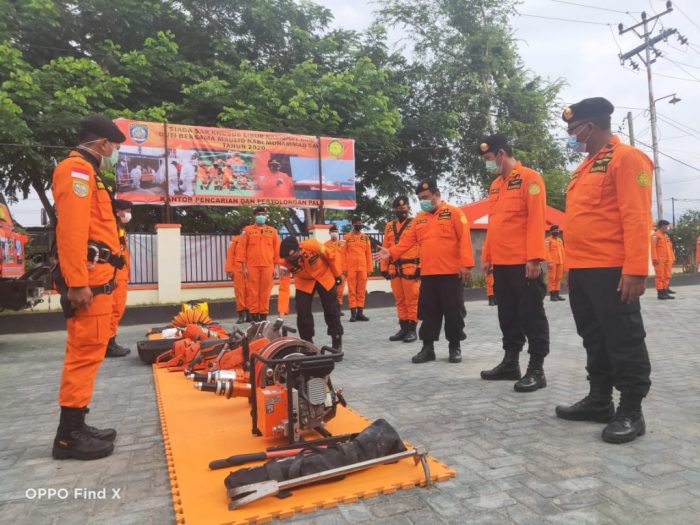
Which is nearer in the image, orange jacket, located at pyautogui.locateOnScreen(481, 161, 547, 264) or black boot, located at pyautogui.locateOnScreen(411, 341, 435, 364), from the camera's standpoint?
orange jacket, located at pyautogui.locateOnScreen(481, 161, 547, 264)

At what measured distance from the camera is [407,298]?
7.40 metres

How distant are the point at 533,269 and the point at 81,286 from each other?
329 centimetres

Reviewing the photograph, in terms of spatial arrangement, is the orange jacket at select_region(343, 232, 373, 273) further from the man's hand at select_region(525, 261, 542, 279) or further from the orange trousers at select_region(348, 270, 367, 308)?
the man's hand at select_region(525, 261, 542, 279)

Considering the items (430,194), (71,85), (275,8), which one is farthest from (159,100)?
(430,194)

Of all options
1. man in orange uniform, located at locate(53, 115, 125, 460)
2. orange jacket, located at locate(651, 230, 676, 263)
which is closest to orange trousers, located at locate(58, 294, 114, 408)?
man in orange uniform, located at locate(53, 115, 125, 460)

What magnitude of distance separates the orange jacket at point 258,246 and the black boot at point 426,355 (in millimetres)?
4554

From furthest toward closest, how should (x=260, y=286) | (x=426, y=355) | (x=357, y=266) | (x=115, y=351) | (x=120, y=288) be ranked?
1. (x=357, y=266)
2. (x=260, y=286)
3. (x=115, y=351)
4. (x=426, y=355)
5. (x=120, y=288)

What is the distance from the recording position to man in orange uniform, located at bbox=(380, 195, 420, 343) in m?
7.33

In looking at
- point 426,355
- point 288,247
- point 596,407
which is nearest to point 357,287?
point 426,355

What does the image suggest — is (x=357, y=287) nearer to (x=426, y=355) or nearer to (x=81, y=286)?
(x=426, y=355)

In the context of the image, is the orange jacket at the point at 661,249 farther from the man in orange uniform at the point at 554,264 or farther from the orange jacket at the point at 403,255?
the orange jacket at the point at 403,255

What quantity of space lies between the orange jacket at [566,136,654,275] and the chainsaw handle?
7.63ft

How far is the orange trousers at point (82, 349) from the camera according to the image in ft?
9.65

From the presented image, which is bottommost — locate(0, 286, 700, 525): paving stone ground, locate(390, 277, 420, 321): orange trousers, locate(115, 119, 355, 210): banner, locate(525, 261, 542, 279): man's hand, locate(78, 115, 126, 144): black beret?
locate(0, 286, 700, 525): paving stone ground
